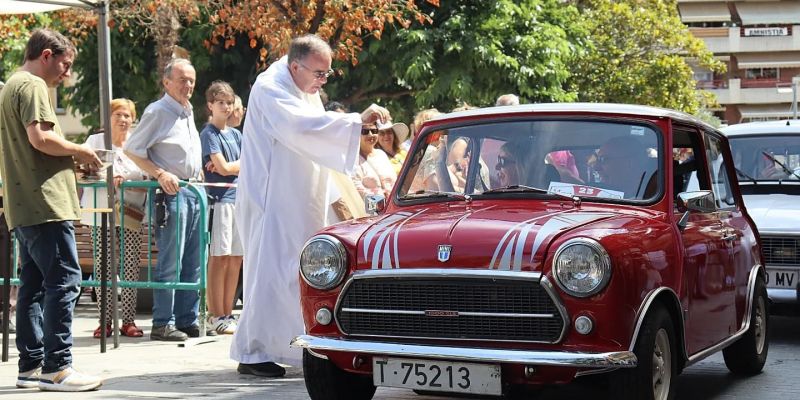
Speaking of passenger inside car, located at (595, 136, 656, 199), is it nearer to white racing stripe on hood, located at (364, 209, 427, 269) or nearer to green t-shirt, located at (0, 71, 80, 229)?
white racing stripe on hood, located at (364, 209, 427, 269)

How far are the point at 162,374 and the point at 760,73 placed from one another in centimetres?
8819

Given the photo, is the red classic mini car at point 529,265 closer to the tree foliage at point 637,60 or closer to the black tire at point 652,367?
the black tire at point 652,367

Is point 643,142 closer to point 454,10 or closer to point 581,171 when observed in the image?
point 581,171

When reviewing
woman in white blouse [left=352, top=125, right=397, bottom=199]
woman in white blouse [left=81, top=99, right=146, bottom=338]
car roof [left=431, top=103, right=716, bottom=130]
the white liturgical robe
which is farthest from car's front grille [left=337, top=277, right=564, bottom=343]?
woman in white blouse [left=81, top=99, right=146, bottom=338]

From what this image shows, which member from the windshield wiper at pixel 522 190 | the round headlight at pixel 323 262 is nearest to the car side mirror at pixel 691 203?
the windshield wiper at pixel 522 190

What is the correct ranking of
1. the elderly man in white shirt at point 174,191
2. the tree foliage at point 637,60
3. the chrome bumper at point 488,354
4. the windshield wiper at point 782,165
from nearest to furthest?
the chrome bumper at point 488,354 < the elderly man in white shirt at point 174,191 < the windshield wiper at point 782,165 < the tree foliage at point 637,60

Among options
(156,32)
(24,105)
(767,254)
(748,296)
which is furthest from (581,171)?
(156,32)

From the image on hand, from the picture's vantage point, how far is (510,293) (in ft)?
19.9

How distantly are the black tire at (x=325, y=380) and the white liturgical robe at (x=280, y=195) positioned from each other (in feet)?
4.38

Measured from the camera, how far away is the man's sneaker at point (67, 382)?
7.61 metres

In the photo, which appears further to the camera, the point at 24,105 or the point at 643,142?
the point at 24,105

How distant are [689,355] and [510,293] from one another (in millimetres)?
1296

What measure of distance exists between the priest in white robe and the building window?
87047 millimetres

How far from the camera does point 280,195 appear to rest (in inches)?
325
